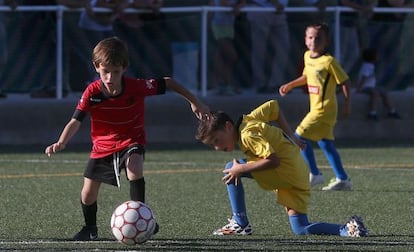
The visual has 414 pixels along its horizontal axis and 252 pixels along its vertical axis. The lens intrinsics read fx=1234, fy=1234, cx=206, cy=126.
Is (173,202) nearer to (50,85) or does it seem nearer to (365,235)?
(365,235)

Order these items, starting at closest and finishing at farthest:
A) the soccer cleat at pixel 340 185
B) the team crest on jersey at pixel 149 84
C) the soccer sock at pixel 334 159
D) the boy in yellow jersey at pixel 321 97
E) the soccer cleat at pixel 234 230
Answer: the team crest on jersey at pixel 149 84, the soccer cleat at pixel 234 230, the soccer cleat at pixel 340 185, the soccer sock at pixel 334 159, the boy in yellow jersey at pixel 321 97

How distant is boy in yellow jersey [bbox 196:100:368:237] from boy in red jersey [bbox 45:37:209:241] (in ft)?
1.10

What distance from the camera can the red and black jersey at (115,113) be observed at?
29.0 feet

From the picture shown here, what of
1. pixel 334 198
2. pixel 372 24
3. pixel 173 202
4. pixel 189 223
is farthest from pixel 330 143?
pixel 372 24

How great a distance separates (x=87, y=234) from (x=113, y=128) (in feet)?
2.57

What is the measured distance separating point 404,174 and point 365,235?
190 inches

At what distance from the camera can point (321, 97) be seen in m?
12.8

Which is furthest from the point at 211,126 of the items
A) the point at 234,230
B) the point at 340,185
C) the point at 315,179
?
the point at 315,179

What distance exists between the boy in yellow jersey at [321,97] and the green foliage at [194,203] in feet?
1.34

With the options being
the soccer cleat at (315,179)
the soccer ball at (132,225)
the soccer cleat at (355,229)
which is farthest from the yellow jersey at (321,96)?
the soccer ball at (132,225)

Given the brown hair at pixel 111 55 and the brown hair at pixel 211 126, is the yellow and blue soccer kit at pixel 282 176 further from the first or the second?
the brown hair at pixel 111 55

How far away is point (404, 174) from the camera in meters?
13.7

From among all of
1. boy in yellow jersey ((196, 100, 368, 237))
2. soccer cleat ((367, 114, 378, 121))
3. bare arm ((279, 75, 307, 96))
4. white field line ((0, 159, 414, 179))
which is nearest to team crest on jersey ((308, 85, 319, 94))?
bare arm ((279, 75, 307, 96))

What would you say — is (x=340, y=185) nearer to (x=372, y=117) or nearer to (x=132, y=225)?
(x=132, y=225)
